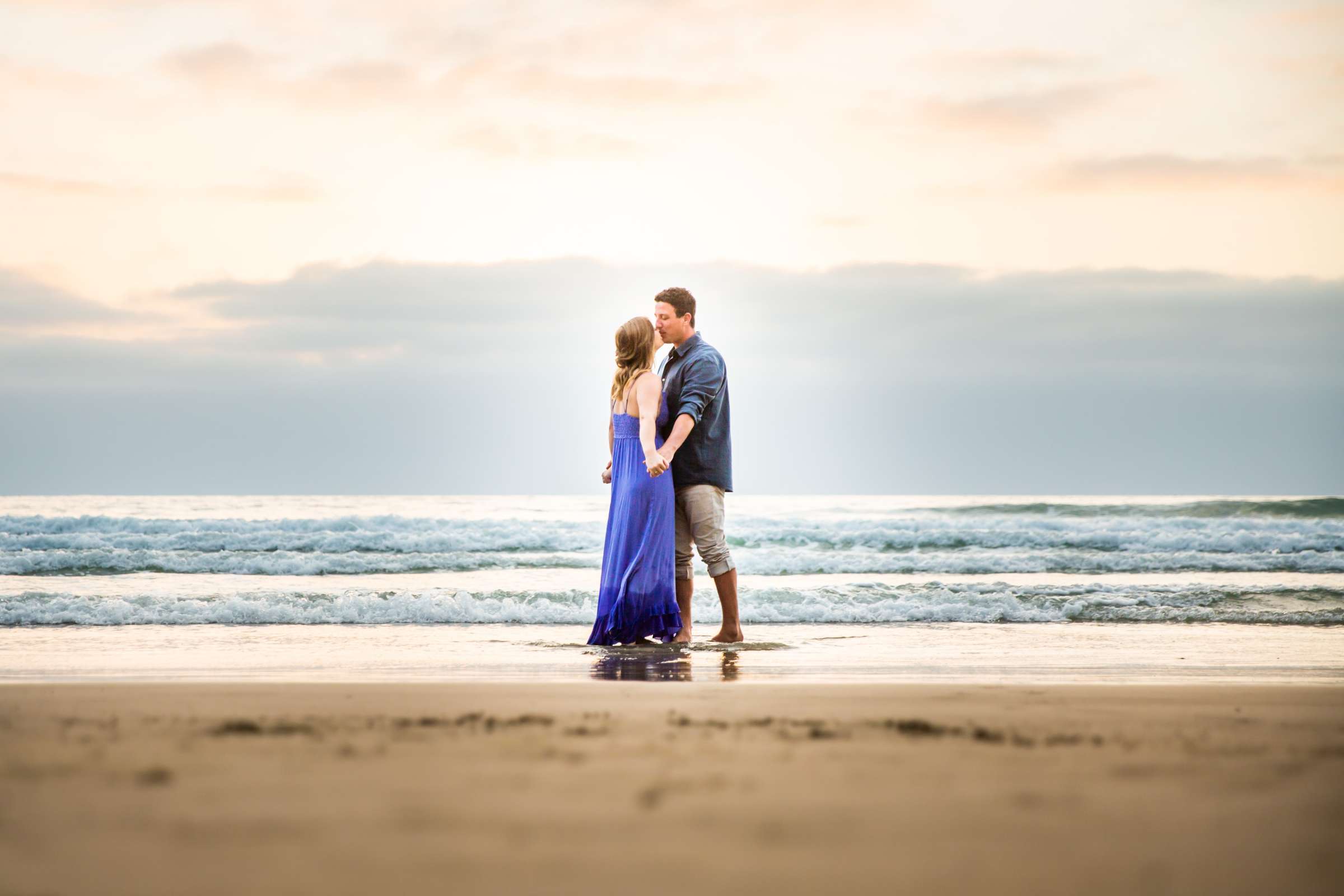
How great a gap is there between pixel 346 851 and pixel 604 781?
0.65 metres

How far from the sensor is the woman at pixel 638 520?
5785 mm

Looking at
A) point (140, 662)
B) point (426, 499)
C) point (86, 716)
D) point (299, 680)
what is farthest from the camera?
point (426, 499)

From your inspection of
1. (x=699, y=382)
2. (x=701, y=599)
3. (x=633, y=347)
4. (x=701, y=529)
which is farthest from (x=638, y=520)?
(x=701, y=599)

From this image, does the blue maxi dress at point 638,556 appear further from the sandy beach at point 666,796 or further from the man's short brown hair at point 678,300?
the sandy beach at point 666,796

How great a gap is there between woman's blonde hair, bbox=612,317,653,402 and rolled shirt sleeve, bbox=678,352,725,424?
9.2 inches

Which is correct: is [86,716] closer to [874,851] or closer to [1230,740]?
[874,851]

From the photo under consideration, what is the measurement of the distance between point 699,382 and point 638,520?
78 cm

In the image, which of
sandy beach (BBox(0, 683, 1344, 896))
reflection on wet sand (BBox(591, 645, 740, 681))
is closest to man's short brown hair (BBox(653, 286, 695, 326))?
reflection on wet sand (BBox(591, 645, 740, 681))

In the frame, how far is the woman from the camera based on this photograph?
5.79m

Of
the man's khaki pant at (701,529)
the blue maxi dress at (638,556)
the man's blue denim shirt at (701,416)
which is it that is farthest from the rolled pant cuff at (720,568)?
the man's blue denim shirt at (701,416)

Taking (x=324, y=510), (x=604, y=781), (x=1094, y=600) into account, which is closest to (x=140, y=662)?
(x=604, y=781)

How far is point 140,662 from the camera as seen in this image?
5.27m

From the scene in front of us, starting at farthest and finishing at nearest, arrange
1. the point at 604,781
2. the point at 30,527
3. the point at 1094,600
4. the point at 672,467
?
1. the point at 30,527
2. the point at 1094,600
3. the point at 672,467
4. the point at 604,781

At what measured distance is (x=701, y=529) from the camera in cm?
598
